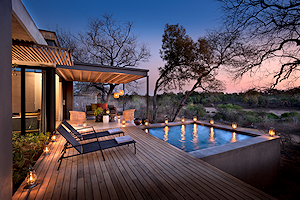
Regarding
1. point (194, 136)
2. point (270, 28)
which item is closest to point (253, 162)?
point (194, 136)

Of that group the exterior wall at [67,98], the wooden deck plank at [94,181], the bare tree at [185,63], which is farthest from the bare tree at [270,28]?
the exterior wall at [67,98]

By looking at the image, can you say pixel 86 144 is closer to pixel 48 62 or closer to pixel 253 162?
pixel 48 62

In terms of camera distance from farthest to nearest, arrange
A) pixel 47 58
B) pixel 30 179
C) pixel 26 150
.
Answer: pixel 47 58 → pixel 26 150 → pixel 30 179

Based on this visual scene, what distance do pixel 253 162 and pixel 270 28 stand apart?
5661 millimetres

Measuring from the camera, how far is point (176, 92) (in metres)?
12.4

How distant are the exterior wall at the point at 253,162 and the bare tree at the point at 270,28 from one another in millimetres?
2983

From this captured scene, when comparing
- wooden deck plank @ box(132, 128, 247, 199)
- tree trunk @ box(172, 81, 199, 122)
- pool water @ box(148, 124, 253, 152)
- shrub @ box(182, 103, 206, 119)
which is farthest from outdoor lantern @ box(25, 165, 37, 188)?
shrub @ box(182, 103, 206, 119)

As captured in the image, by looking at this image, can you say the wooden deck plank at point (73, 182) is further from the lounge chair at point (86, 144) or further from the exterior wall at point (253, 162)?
the exterior wall at point (253, 162)

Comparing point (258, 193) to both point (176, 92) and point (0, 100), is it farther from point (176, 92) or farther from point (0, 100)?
point (176, 92)

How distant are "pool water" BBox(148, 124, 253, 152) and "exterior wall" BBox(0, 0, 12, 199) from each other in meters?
4.92

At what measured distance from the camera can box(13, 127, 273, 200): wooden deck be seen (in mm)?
2131

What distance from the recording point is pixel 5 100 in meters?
1.58

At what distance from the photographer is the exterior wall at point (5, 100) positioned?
1.49 m

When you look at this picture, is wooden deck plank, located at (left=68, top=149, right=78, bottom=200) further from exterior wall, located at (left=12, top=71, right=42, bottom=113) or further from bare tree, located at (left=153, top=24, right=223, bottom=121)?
bare tree, located at (left=153, top=24, right=223, bottom=121)
